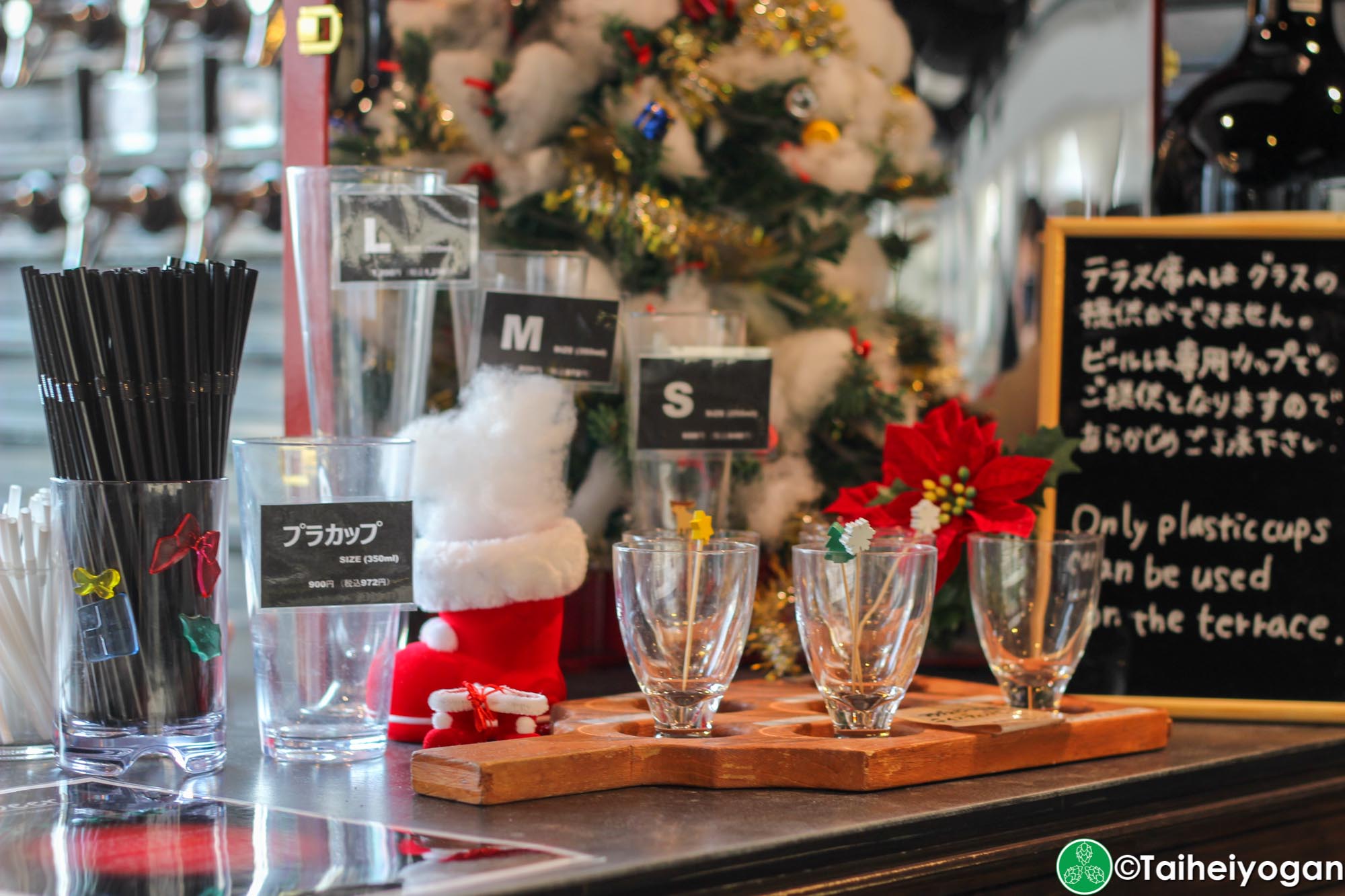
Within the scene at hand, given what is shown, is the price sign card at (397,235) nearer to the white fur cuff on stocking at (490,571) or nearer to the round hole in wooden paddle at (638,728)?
the white fur cuff on stocking at (490,571)

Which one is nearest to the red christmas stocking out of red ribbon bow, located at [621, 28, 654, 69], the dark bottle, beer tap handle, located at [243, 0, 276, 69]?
red ribbon bow, located at [621, 28, 654, 69]

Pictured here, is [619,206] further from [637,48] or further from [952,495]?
[952,495]

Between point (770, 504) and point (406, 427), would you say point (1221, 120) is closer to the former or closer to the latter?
point (770, 504)

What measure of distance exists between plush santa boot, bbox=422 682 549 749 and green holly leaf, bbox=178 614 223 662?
0.16 m

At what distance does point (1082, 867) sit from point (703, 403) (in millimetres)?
499

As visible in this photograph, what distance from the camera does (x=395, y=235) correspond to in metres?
1.19

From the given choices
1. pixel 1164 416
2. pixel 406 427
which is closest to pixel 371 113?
pixel 406 427

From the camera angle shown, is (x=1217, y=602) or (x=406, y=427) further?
(x=1217, y=602)

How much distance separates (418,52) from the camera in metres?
1.34

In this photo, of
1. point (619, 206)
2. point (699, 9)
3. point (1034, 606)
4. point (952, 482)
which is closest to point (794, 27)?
point (699, 9)

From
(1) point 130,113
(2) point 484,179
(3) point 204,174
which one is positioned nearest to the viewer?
(2) point 484,179

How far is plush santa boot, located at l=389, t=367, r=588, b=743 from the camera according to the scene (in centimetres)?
112

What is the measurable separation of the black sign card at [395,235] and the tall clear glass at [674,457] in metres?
0.18

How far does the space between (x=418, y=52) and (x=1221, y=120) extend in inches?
30.0
